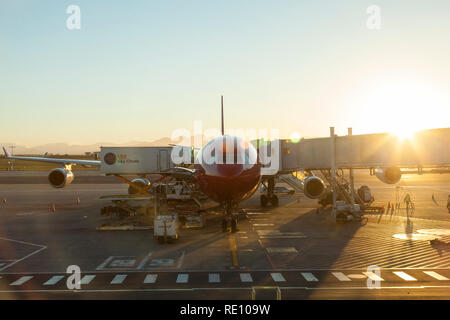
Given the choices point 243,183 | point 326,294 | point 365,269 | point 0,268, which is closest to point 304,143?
point 243,183

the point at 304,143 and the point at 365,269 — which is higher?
the point at 304,143

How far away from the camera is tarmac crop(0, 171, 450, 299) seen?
14.2 meters

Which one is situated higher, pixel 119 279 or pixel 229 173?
pixel 229 173

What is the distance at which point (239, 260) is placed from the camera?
18797 millimetres

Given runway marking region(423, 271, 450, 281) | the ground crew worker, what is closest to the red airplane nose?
runway marking region(423, 271, 450, 281)

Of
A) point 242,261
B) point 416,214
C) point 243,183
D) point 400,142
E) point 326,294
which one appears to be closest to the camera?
point 326,294

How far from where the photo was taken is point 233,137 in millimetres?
23844

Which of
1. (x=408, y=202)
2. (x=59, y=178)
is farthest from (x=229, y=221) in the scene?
(x=408, y=202)

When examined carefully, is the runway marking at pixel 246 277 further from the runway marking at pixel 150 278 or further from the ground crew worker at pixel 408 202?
the ground crew worker at pixel 408 202

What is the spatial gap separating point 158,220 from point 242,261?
267 inches

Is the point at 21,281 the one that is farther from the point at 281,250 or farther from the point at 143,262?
the point at 281,250
